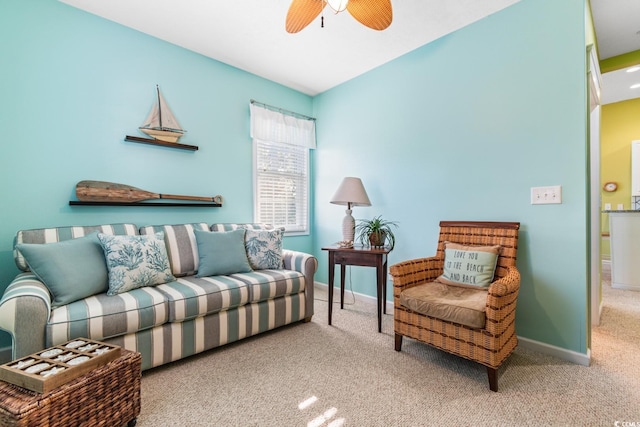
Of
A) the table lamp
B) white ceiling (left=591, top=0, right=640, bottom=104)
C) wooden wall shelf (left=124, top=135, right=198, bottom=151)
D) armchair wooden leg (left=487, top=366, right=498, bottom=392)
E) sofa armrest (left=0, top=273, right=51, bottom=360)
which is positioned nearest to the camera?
sofa armrest (left=0, top=273, right=51, bottom=360)

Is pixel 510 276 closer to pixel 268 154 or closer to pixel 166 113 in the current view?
pixel 268 154

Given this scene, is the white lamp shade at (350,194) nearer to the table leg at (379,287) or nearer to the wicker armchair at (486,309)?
the table leg at (379,287)

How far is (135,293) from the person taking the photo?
196 cm

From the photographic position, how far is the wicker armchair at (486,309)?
1.68m

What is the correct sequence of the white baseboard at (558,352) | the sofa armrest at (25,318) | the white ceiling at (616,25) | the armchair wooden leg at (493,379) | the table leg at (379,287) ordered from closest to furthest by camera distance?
the sofa armrest at (25,318) → the armchair wooden leg at (493,379) → the white baseboard at (558,352) → the white ceiling at (616,25) → the table leg at (379,287)

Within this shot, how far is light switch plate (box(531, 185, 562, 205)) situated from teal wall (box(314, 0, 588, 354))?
0.10 ft

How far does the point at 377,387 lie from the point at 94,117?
114 inches

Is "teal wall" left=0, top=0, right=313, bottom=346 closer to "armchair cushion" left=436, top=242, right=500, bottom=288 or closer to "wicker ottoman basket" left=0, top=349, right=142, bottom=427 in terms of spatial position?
"wicker ottoman basket" left=0, top=349, right=142, bottom=427

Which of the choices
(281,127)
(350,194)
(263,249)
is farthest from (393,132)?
(263,249)

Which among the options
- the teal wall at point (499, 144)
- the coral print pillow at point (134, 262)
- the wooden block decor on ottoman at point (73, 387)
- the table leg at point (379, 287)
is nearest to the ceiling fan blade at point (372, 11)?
the teal wall at point (499, 144)

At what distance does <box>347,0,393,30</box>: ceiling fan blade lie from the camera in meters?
1.76

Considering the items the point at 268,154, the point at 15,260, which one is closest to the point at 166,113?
the point at 268,154

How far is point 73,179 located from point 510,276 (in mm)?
3233

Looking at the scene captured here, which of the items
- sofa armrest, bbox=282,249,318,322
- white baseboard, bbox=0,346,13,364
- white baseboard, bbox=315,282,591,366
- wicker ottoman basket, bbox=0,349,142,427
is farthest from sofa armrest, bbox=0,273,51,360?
white baseboard, bbox=315,282,591,366
